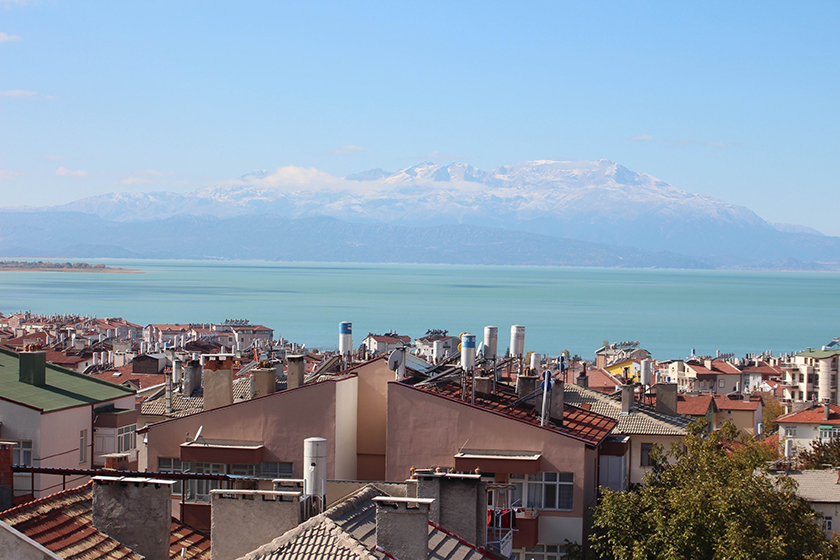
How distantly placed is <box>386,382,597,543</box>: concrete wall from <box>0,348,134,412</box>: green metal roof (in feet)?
21.1

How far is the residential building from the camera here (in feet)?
57.0

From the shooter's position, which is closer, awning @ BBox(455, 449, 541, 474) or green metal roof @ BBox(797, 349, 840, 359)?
awning @ BBox(455, 449, 541, 474)

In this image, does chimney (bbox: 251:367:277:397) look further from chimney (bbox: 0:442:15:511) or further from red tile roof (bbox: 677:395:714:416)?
red tile roof (bbox: 677:395:714:416)

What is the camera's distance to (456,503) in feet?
34.0

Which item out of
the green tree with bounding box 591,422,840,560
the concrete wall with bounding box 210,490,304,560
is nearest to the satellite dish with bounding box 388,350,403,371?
the green tree with bounding box 591,422,840,560

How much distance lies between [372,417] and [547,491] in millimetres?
3290

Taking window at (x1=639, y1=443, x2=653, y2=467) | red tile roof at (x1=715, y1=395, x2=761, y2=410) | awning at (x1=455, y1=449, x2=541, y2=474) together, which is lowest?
red tile roof at (x1=715, y1=395, x2=761, y2=410)

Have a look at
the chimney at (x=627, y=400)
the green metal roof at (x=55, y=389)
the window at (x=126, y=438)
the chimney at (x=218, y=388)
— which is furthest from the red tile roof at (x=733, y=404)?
the chimney at (x=218, y=388)

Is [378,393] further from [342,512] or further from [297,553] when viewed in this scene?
[297,553]

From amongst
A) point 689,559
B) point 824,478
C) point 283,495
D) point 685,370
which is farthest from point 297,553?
point 685,370

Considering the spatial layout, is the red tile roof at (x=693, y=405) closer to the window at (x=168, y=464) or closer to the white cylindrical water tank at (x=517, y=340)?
the white cylindrical water tank at (x=517, y=340)

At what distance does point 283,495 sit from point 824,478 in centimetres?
2703

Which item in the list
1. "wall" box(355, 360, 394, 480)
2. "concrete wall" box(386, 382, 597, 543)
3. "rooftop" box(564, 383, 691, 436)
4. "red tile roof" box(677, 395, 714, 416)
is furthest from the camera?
"red tile roof" box(677, 395, 714, 416)

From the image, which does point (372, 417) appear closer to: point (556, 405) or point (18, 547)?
point (556, 405)
